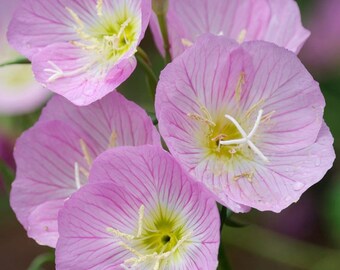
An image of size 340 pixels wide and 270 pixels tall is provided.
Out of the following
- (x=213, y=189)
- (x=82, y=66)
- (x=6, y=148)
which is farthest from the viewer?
(x=6, y=148)

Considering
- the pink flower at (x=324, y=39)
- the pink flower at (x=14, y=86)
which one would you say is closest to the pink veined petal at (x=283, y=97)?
the pink flower at (x=14, y=86)

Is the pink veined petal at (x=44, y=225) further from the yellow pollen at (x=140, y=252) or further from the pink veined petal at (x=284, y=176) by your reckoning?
the pink veined petal at (x=284, y=176)

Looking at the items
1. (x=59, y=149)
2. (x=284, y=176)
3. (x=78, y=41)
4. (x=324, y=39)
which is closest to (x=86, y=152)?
(x=59, y=149)

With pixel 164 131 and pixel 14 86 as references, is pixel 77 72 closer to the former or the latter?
pixel 164 131

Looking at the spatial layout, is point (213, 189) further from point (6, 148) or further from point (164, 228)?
point (6, 148)

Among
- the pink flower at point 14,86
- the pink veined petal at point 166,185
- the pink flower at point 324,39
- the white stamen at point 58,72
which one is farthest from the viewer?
the pink flower at point 324,39

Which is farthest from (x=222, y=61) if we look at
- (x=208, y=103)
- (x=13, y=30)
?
(x=13, y=30)
